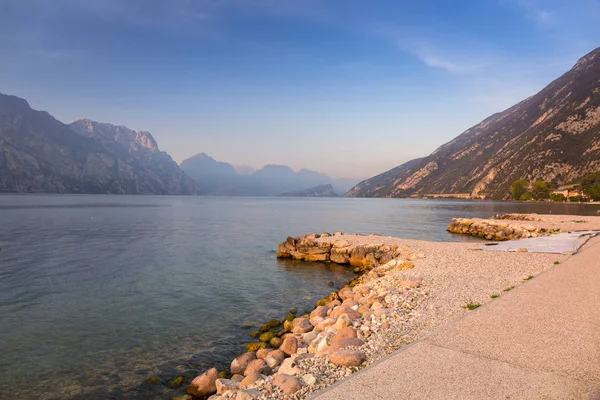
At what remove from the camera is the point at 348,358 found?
27.3 feet

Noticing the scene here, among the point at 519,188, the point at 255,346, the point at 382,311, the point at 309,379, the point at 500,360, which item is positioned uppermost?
the point at 519,188

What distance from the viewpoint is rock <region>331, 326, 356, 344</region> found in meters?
10.1

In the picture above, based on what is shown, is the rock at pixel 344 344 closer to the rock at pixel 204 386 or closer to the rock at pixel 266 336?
the rock at pixel 204 386

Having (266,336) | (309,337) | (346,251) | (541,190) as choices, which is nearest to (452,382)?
(309,337)

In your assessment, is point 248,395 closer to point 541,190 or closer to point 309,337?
point 309,337

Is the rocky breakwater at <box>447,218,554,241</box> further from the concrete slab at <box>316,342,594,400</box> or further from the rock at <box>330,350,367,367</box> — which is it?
the rock at <box>330,350,367,367</box>

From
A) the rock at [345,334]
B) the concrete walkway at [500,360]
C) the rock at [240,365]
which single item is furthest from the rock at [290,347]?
the concrete walkway at [500,360]

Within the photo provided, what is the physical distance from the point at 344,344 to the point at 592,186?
174 meters

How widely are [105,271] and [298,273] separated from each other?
577 inches

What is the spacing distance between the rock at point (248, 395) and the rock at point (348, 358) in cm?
200

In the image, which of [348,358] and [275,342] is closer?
[348,358]

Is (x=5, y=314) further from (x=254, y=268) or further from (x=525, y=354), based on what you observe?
(x=525, y=354)

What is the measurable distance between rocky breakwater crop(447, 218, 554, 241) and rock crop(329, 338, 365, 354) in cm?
3736

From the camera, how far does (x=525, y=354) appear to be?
750 cm
